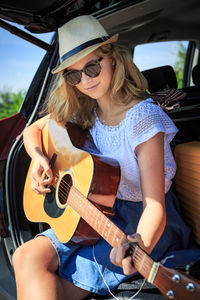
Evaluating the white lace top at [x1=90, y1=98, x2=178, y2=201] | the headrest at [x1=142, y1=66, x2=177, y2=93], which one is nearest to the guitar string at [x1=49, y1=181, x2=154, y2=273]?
the white lace top at [x1=90, y1=98, x2=178, y2=201]

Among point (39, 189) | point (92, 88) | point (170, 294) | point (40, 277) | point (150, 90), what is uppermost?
point (92, 88)

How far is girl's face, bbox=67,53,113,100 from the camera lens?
143 cm

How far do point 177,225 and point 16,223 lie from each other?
0.92m

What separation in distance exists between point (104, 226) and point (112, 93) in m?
0.63

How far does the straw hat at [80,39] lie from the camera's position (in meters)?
1.41

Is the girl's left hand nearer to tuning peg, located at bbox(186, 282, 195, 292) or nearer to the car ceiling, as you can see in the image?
tuning peg, located at bbox(186, 282, 195, 292)

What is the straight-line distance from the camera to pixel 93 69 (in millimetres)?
1390

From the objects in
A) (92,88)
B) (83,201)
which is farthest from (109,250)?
(92,88)

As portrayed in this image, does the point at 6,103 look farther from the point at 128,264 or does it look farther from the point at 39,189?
the point at 128,264

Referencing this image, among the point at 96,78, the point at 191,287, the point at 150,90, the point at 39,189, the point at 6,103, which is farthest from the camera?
the point at 6,103

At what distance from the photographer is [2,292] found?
67.8 inches

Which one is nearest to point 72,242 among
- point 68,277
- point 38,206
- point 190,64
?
point 68,277

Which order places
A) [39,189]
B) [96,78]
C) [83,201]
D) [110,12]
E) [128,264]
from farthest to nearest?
[110,12]
[39,189]
[96,78]
[83,201]
[128,264]

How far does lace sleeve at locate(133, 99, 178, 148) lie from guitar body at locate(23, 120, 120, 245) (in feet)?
0.50
